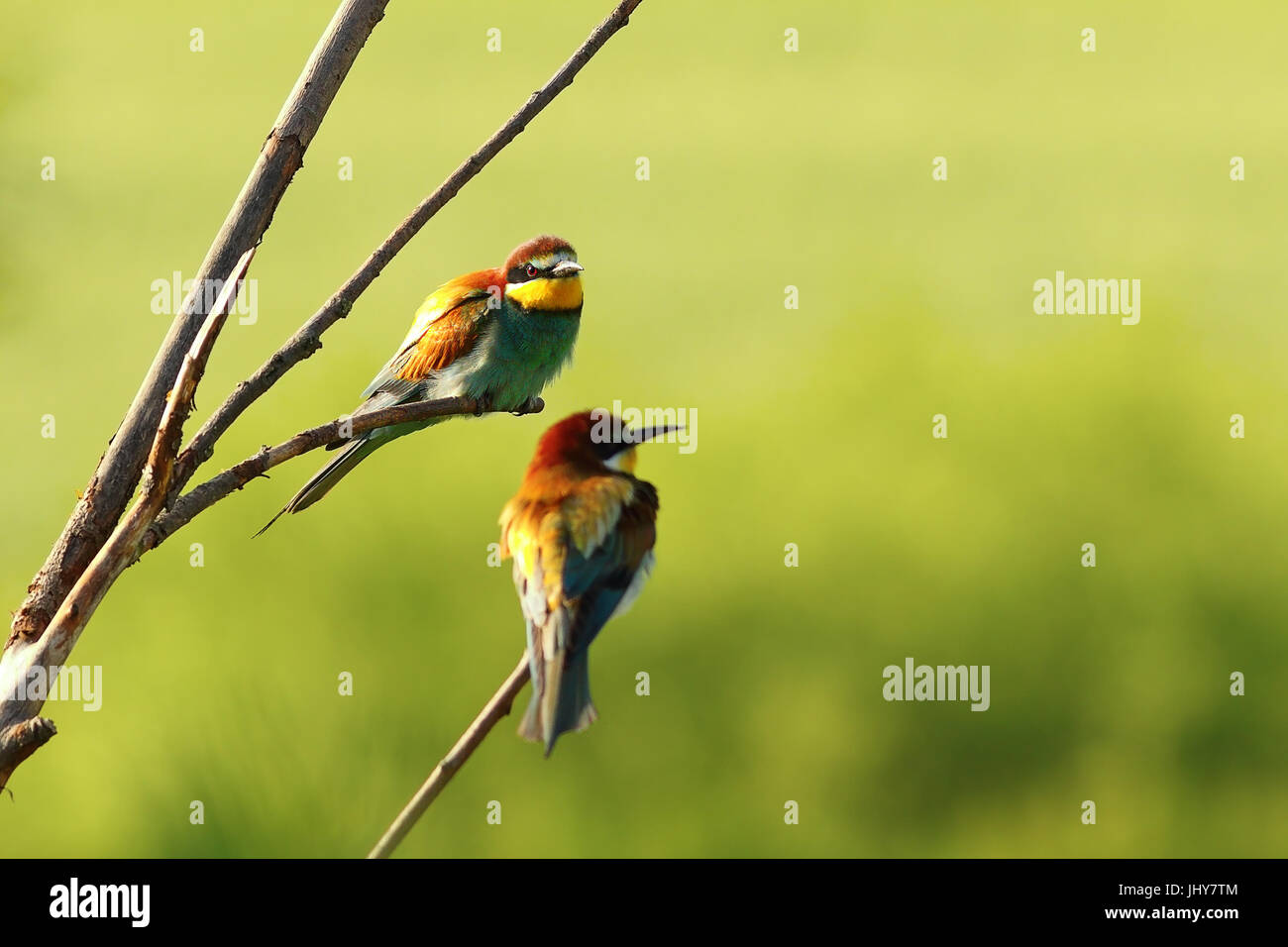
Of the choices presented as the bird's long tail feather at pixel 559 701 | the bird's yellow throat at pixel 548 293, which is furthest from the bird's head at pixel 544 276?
the bird's long tail feather at pixel 559 701

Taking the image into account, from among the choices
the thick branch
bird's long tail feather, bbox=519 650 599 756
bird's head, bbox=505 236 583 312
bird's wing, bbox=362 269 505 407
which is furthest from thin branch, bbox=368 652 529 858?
bird's wing, bbox=362 269 505 407

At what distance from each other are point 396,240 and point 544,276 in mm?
331

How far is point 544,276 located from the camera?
44.0 inches

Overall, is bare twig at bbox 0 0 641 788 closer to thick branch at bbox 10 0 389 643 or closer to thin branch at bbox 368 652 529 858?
thick branch at bbox 10 0 389 643

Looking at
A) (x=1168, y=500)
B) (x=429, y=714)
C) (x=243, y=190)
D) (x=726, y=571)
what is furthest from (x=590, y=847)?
(x=243, y=190)

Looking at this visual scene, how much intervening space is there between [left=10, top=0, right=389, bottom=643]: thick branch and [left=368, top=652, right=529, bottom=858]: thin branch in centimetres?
28

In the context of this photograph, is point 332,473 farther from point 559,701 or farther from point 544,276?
point 559,701

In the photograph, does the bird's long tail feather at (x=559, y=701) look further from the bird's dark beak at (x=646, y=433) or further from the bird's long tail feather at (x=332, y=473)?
Result: the bird's long tail feather at (x=332, y=473)

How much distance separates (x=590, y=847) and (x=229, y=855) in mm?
624

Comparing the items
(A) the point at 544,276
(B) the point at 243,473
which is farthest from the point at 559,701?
(A) the point at 544,276

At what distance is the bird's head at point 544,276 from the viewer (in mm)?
1091

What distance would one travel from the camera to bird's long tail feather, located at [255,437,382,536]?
1.01m

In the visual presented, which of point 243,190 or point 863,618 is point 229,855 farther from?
point 243,190

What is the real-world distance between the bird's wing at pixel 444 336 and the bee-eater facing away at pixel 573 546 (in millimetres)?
350
